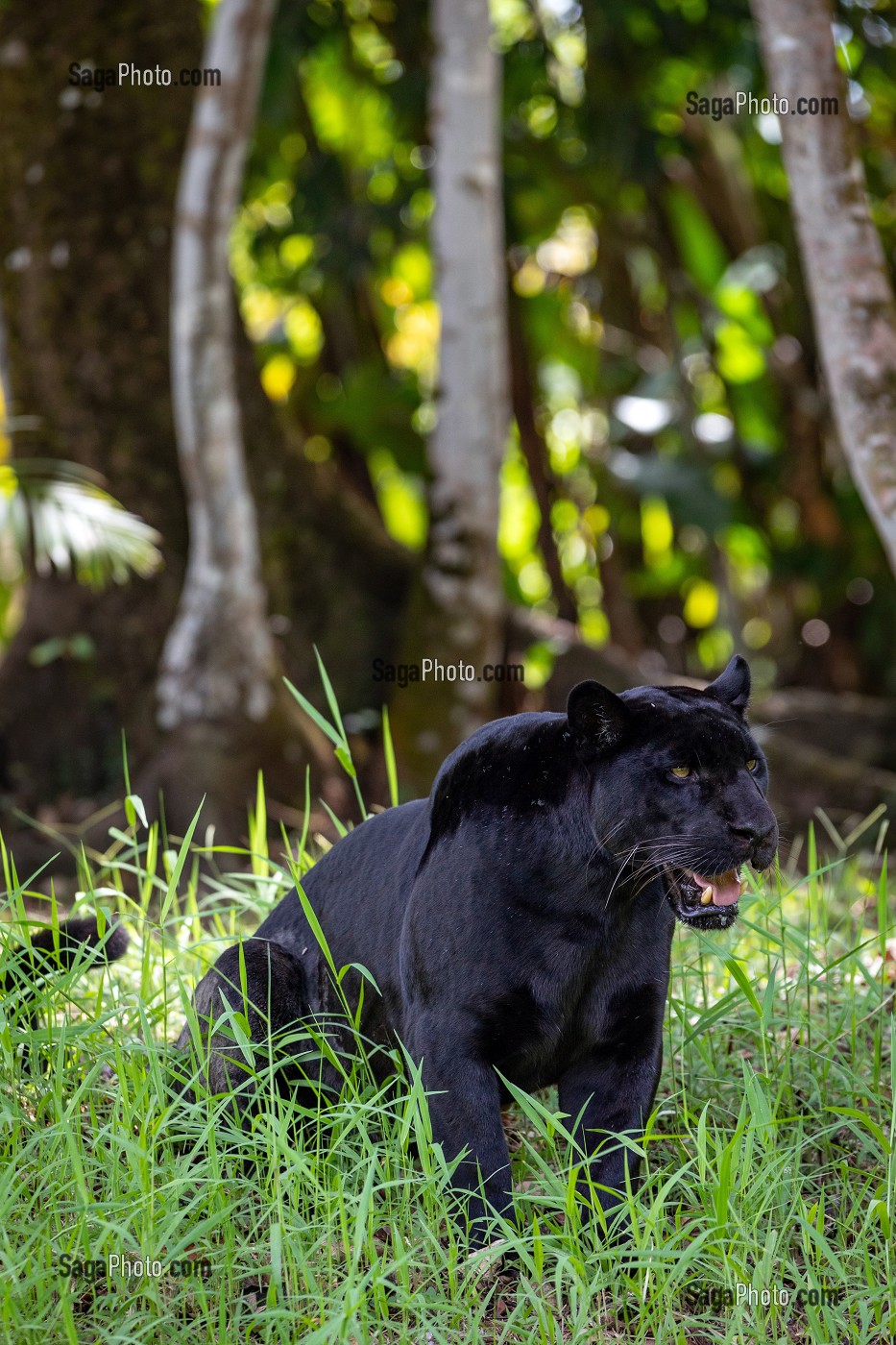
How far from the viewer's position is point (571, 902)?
240 cm

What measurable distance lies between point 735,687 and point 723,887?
409 mm

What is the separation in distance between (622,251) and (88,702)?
657cm

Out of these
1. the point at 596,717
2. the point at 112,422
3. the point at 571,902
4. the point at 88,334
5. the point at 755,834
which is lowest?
the point at 571,902

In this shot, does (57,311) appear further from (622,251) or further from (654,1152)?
(622,251)

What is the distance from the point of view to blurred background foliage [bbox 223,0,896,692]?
8.15m

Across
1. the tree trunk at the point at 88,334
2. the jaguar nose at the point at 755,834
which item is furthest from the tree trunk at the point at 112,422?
the jaguar nose at the point at 755,834

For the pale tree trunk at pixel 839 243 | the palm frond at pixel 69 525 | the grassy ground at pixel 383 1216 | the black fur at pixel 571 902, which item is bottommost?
the grassy ground at pixel 383 1216

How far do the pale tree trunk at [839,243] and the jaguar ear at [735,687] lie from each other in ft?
6.22

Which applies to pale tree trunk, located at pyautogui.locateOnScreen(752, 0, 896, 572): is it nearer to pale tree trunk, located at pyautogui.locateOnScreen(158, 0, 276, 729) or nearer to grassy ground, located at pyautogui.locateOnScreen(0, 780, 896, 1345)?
grassy ground, located at pyautogui.locateOnScreen(0, 780, 896, 1345)

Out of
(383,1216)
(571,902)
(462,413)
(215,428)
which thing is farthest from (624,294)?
(383,1216)

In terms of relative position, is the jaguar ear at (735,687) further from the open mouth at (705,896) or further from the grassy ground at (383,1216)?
the grassy ground at (383,1216)

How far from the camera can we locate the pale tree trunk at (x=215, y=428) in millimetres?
5609

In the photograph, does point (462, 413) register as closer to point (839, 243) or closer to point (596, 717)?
point (839, 243)

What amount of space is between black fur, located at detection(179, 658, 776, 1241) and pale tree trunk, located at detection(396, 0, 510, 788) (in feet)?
11.2
